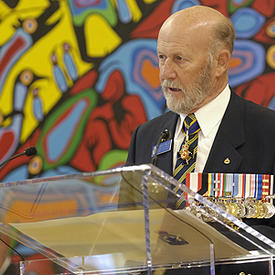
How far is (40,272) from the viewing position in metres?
1.57

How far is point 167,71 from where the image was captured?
Answer: 7.40ft

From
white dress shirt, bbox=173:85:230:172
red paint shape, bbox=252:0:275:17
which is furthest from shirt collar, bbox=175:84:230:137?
red paint shape, bbox=252:0:275:17

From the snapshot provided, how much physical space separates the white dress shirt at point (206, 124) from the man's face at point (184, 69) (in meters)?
0.04

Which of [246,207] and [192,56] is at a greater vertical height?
Result: [192,56]

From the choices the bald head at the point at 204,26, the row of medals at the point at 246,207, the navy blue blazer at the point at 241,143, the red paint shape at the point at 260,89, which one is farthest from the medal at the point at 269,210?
the red paint shape at the point at 260,89

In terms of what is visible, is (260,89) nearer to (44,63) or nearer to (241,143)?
(44,63)

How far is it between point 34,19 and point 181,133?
2324 mm

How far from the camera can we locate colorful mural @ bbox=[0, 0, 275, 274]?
162 inches

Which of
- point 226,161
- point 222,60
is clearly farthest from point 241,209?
point 222,60

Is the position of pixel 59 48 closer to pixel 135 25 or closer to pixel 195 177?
pixel 135 25

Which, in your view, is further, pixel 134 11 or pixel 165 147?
pixel 134 11

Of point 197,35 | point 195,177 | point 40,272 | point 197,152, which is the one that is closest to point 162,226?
point 40,272

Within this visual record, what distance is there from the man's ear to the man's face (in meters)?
0.05

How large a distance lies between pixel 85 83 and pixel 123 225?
2.96 metres
